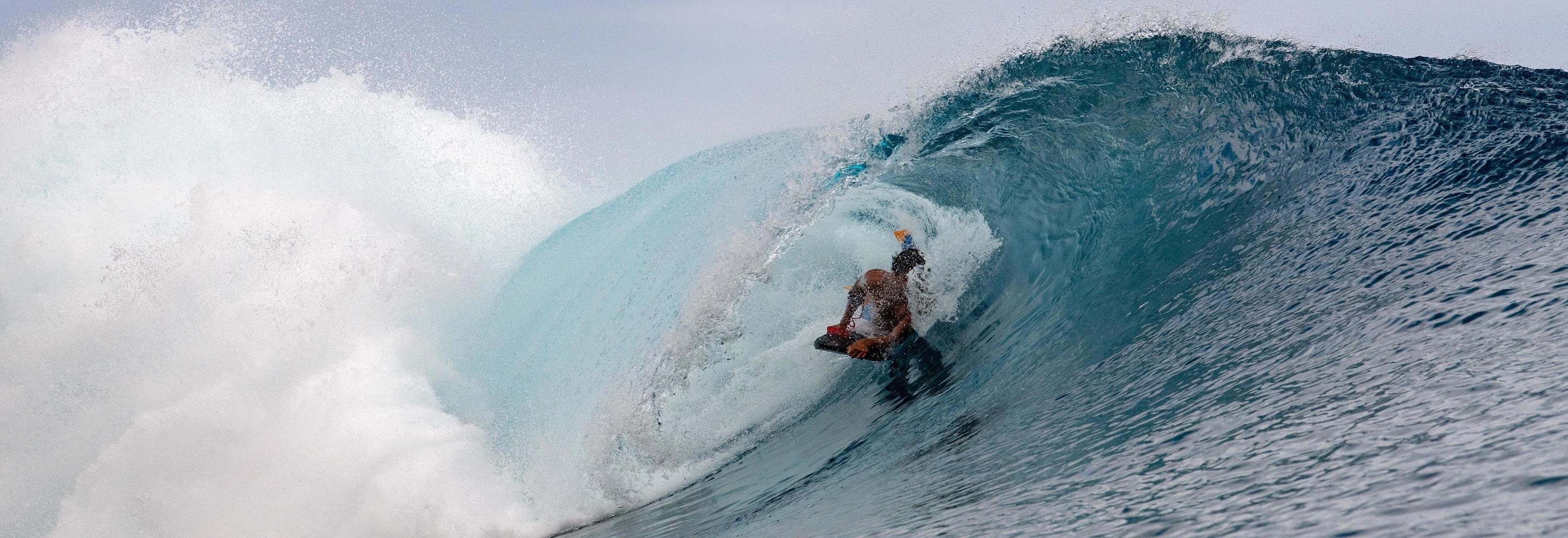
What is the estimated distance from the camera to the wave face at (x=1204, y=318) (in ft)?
7.42

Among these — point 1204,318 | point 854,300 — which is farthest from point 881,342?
point 1204,318

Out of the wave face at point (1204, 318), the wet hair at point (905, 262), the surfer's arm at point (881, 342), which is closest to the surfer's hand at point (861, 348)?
the surfer's arm at point (881, 342)

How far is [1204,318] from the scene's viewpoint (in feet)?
14.0

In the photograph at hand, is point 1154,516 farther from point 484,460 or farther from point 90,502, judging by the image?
point 90,502

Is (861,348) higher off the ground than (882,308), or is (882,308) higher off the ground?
(882,308)

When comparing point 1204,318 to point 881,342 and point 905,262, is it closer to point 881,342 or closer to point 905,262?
point 881,342

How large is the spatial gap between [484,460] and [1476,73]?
8121mm

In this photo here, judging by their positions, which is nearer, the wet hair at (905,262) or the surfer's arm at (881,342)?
the surfer's arm at (881,342)

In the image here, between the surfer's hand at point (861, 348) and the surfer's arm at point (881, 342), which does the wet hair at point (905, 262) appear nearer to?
the surfer's arm at point (881, 342)

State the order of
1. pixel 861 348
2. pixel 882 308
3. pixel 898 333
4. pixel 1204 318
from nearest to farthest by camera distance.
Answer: pixel 1204 318 < pixel 861 348 < pixel 898 333 < pixel 882 308

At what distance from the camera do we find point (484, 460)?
7.36 m

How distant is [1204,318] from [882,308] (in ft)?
8.89

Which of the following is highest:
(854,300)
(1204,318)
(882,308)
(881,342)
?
(854,300)

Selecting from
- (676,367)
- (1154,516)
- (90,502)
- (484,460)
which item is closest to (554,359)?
(484,460)
